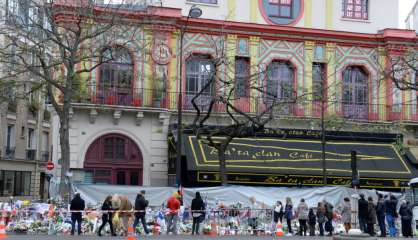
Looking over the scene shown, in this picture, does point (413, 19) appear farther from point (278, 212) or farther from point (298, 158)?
point (278, 212)

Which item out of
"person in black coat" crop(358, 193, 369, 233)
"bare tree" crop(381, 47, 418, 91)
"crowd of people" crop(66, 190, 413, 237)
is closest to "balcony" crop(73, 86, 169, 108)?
"crowd of people" crop(66, 190, 413, 237)

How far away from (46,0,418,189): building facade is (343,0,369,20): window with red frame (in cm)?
6

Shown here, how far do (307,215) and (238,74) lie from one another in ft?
31.5

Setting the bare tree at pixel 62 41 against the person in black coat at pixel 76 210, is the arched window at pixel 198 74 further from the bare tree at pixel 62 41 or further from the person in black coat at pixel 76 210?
the person in black coat at pixel 76 210

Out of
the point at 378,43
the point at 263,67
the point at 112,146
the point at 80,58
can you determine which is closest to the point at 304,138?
the point at 263,67

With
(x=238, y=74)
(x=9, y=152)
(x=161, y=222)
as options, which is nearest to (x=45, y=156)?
(x=9, y=152)

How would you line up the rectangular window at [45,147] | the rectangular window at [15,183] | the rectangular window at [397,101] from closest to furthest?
the rectangular window at [397,101] → the rectangular window at [15,183] → the rectangular window at [45,147]

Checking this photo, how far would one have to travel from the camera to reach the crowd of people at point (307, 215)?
2344cm

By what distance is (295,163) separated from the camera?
31281mm

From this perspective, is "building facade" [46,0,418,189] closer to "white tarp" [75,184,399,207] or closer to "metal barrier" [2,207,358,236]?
"white tarp" [75,184,399,207]

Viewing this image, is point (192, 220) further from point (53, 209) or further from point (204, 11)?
point (204, 11)

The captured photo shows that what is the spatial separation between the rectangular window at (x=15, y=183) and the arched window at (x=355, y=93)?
25.5 meters

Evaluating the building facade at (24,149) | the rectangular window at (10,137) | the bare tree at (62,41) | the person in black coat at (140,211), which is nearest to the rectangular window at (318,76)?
the bare tree at (62,41)

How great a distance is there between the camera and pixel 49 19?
25.8 meters
